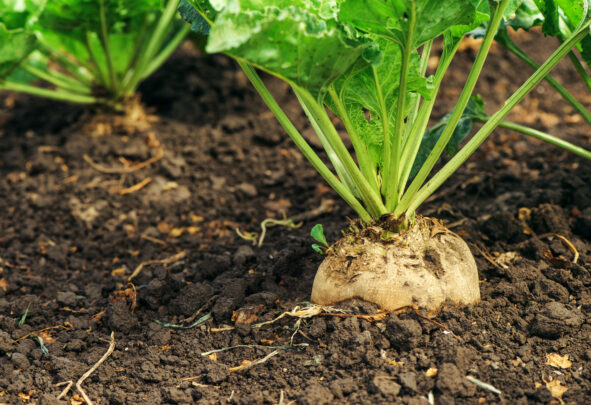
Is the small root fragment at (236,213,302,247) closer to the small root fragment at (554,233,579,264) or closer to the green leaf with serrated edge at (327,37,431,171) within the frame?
the green leaf with serrated edge at (327,37,431,171)

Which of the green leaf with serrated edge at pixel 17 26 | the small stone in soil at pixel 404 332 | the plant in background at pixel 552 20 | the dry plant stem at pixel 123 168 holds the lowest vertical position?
the dry plant stem at pixel 123 168

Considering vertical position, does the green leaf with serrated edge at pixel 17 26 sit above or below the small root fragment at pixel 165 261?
above

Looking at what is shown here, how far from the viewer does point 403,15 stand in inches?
74.4

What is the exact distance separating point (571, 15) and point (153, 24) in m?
2.76

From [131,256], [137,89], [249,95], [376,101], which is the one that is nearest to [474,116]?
[376,101]

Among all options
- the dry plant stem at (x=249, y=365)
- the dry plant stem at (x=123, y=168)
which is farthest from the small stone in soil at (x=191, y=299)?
the dry plant stem at (x=123, y=168)

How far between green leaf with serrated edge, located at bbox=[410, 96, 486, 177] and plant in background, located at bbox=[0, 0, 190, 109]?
5.10ft

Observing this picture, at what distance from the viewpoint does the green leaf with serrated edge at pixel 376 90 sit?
2.03 m

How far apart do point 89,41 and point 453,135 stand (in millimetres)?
2447

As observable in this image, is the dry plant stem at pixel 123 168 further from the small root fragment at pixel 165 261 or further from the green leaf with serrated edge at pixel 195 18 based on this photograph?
the green leaf with serrated edge at pixel 195 18

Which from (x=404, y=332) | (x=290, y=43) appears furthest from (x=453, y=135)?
(x=290, y=43)

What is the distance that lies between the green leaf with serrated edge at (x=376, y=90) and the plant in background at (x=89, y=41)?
154 cm

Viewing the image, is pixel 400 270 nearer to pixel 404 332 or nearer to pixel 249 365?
pixel 404 332

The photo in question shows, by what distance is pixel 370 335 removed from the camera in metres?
2.08
